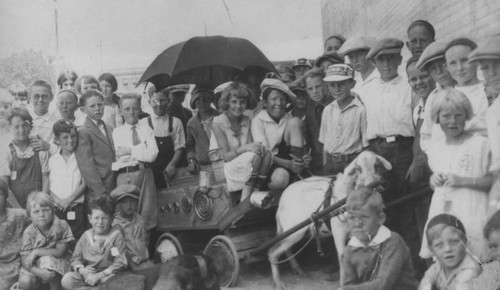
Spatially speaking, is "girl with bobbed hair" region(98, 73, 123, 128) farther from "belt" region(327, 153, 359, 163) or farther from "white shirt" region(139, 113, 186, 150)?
"belt" region(327, 153, 359, 163)

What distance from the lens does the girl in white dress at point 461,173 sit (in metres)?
3.06

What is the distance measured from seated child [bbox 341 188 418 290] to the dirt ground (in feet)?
1.71

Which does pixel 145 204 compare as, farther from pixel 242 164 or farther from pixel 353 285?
pixel 353 285

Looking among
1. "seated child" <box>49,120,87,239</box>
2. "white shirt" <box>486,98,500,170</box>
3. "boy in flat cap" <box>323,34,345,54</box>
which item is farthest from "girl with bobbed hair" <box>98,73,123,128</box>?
"white shirt" <box>486,98,500,170</box>

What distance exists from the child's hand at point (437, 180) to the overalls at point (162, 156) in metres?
2.06

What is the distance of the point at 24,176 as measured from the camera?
14.1 feet

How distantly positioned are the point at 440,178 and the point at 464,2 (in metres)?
1.06

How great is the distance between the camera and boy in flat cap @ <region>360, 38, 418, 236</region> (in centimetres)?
349

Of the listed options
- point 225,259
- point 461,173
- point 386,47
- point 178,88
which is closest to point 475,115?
point 461,173

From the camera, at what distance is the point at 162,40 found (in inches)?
175

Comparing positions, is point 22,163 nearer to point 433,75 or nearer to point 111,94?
point 111,94

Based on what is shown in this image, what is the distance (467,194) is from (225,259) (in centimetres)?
152

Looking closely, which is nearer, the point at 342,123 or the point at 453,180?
the point at 453,180

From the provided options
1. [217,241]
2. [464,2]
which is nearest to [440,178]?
[464,2]
